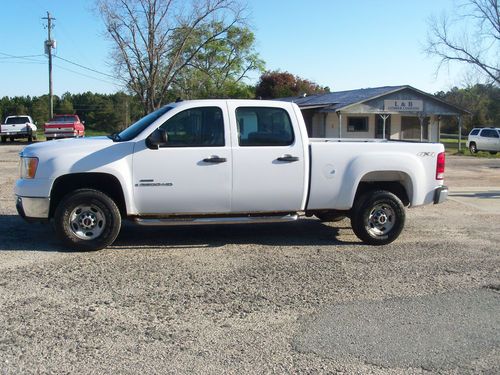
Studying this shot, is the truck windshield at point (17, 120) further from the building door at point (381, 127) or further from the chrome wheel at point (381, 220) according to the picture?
Result: the chrome wheel at point (381, 220)

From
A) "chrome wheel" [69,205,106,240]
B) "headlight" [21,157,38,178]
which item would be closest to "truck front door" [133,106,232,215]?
"chrome wheel" [69,205,106,240]

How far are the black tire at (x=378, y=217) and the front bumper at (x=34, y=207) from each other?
4108mm

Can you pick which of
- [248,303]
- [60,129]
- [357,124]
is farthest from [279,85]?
[248,303]

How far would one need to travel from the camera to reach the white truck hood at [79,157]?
6922mm

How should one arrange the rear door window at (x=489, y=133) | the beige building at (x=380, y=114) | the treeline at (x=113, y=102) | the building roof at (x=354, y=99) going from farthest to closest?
the treeline at (x=113, y=102) → the beige building at (x=380, y=114) → the building roof at (x=354, y=99) → the rear door window at (x=489, y=133)

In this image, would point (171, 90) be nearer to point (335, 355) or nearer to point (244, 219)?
point (244, 219)

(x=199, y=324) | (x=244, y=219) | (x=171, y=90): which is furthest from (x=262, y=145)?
(x=171, y=90)

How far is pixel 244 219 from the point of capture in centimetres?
744

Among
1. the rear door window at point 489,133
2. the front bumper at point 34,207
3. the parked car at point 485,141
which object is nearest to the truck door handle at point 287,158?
the front bumper at point 34,207

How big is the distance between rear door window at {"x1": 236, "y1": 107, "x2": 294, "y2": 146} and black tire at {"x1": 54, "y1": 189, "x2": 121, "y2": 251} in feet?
6.41

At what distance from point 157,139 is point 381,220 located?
3.32 meters

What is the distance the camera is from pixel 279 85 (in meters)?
75.8

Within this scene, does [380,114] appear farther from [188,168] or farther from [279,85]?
[279,85]

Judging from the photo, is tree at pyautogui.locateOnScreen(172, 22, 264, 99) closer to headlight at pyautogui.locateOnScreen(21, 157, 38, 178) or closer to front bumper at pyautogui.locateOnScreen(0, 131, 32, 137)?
front bumper at pyautogui.locateOnScreen(0, 131, 32, 137)
